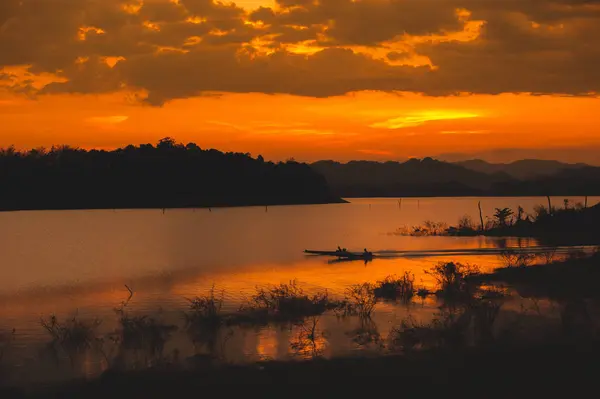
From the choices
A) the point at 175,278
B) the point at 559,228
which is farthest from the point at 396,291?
the point at 559,228

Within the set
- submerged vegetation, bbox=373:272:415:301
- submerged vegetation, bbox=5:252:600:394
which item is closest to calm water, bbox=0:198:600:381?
submerged vegetation, bbox=5:252:600:394

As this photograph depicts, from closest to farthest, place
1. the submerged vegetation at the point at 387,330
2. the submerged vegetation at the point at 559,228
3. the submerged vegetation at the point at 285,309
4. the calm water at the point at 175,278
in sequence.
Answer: the submerged vegetation at the point at 387,330 → the calm water at the point at 175,278 → the submerged vegetation at the point at 285,309 → the submerged vegetation at the point at 559,228

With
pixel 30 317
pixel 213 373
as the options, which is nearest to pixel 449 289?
pixel 213 373

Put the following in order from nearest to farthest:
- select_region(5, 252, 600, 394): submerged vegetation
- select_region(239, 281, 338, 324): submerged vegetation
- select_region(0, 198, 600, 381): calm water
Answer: select_region(5, 252, 600, 394): submerged vegetation, select_region(0, 198, 600, 381): calm water, select_region(239, 281, 338, 324): submerged vegetation

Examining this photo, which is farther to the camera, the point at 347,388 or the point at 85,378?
the point at 85,378

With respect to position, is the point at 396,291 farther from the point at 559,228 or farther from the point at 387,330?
the point at 559,228

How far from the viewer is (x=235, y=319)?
26.5m

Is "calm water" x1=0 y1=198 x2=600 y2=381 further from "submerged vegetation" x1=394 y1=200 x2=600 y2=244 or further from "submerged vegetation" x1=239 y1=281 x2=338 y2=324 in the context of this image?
"submerged vegetation" x1=394 y1=200 x2=600 y2=244

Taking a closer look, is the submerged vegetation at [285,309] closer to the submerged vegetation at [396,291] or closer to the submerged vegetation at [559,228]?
the submerged vegetation at [396,291]

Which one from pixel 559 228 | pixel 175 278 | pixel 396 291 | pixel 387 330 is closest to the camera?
pixel 387 330

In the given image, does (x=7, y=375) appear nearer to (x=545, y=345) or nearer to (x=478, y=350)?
(x=478, y=350)

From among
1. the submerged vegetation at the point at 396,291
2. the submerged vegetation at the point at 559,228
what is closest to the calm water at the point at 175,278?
the submerged vegetation at the point at 396,291

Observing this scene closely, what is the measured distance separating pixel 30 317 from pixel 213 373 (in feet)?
63.0

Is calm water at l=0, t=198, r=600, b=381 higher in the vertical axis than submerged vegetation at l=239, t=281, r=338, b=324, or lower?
lower
